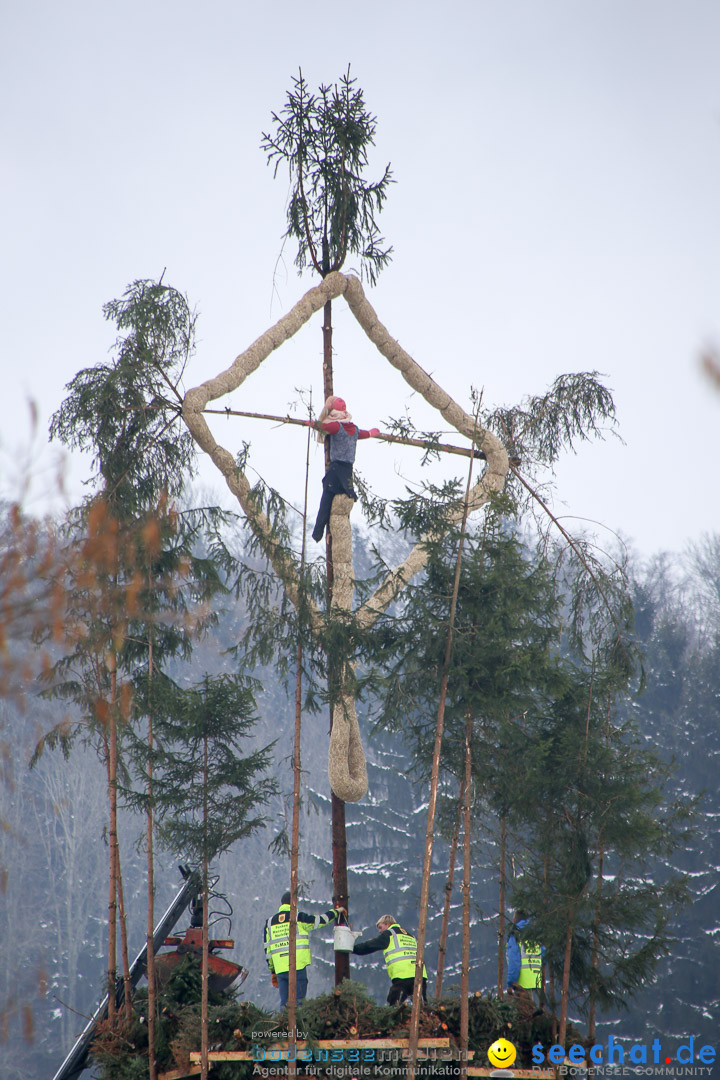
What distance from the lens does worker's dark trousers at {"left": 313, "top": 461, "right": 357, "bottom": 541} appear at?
390 inches

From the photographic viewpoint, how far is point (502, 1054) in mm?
8742

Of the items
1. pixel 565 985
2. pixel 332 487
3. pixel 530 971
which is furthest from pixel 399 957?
pixel 332 487

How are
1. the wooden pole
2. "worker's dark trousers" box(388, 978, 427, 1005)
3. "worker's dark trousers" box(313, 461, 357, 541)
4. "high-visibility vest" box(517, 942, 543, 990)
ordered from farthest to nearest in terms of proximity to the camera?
"high-visibility vest" box(517, 942, 543, 990)
"worker's dark trousers" box(313, 461, 357, 541)
"worker's dark trousers" box(388, 978, 427, 1005)
the wooden pole

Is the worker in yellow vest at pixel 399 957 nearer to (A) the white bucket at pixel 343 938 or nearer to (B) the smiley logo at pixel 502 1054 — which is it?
(A) the white bucket at pixel 343 938

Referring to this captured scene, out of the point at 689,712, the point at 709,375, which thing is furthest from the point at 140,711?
the point at 689,712

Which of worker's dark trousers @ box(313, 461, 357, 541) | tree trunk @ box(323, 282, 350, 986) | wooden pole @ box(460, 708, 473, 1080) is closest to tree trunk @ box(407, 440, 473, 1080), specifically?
wooden pole @ box(460, 708, 473, 1080)

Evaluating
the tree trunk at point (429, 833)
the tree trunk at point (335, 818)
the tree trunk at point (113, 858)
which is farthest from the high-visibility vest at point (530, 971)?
the tree trunk at point (113, 858)

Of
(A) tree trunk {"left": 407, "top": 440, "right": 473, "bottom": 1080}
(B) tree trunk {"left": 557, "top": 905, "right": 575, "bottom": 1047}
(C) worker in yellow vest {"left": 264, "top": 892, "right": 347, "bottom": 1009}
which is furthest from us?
(C) worker in yellow vest {"left": 264, "top": 892, "right": 347, "bottom": 1009}

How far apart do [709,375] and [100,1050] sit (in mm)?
9007

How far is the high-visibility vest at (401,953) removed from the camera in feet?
30.6

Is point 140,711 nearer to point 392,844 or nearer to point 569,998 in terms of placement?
point 569,998

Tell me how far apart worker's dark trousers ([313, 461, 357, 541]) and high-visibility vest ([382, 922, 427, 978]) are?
13.6ft

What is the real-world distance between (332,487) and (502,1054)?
5.81 metres

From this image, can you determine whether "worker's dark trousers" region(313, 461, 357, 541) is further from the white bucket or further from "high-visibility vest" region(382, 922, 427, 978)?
"high-visibility vest" region(382, 922, 427, 978)
